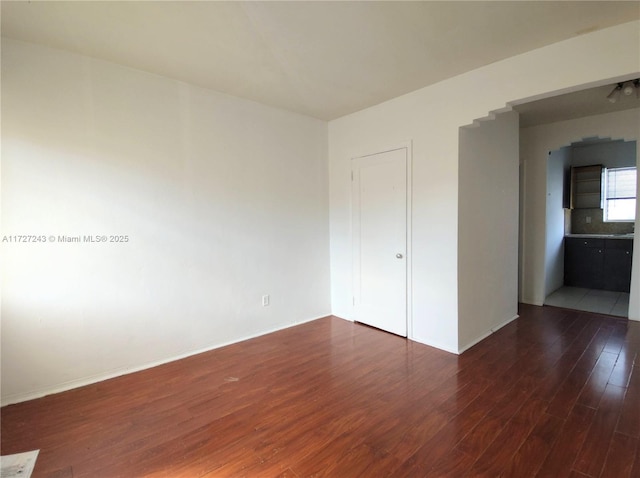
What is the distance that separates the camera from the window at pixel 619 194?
17.9 ft

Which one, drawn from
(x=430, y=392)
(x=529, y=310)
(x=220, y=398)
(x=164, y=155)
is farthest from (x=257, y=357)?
(x=529, y=310)

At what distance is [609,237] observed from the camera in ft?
16.9

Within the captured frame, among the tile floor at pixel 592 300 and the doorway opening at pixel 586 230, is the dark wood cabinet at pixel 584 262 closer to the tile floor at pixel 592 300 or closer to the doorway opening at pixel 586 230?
the doorway opening at pixel 586 230

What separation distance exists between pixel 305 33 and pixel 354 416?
272 cm

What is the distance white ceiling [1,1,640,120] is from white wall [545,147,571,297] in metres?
3.19

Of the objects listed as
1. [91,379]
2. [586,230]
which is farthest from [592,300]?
[91,379]

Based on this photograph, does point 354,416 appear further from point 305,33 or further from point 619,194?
point 619,194

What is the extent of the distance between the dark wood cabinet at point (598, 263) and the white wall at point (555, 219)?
0.19m

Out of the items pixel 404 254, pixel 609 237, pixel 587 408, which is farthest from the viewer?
pixel 609 237

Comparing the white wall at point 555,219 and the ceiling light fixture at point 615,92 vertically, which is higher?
the ceiling light fixture at point 615,92

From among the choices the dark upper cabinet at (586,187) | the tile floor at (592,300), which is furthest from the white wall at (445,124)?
the dark upper cabinet at (586,187)

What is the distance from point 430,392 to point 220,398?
164 cm

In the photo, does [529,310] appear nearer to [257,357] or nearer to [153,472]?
[257,357]

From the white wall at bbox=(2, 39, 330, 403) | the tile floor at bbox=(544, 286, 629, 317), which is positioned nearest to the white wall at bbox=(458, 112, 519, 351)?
the tile floor at bbox=(544, 286, 629, 317)
